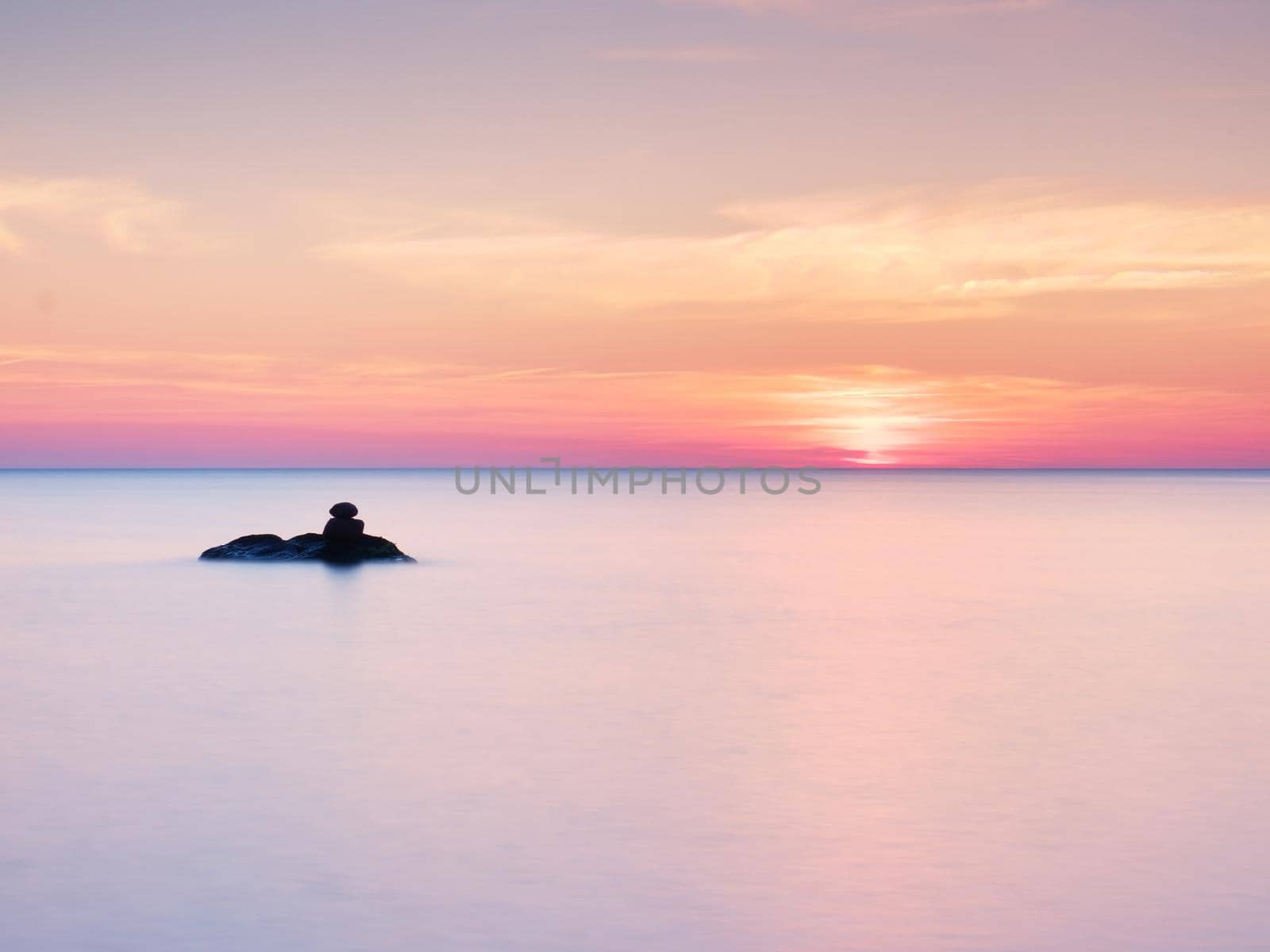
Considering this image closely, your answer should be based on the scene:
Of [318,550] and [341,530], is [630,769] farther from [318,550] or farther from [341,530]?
[318,550]

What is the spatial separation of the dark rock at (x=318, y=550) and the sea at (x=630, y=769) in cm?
467

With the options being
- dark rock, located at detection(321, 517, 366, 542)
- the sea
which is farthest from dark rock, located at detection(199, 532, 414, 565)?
the sea

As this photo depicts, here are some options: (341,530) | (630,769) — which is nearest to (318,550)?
(341,530)

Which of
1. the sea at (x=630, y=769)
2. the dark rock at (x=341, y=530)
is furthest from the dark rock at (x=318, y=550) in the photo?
the sea at (x=630, y=769)

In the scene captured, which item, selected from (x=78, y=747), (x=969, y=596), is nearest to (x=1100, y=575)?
(x=969, y=596)

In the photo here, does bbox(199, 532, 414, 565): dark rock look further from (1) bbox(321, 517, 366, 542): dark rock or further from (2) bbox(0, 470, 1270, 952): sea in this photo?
(2) bbox(0, 470, 1270, 952): sea

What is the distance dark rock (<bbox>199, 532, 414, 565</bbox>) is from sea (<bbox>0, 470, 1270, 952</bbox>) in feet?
15.3

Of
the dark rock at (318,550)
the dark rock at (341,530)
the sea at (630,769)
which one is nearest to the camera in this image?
the sea at (630,769)

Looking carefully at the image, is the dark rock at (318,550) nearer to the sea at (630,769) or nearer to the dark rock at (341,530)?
the dark rock at (341,530)

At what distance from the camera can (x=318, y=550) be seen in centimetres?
4734

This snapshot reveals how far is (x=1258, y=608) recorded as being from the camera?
119ft

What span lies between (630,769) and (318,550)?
1292 inches

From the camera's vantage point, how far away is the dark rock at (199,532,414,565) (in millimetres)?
47062

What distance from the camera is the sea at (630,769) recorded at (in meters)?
11.3
